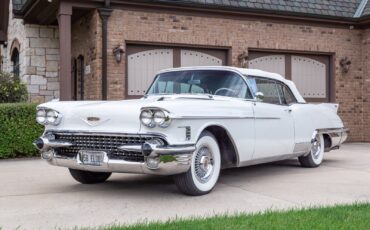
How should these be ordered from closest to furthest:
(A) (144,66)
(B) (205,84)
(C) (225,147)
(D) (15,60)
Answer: (C) (225,147)
(B) (205,84)
(A) (144,66)
(D) (15,60)

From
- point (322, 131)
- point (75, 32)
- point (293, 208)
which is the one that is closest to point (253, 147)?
point (293, 208)

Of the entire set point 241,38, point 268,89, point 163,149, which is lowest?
point 163,149

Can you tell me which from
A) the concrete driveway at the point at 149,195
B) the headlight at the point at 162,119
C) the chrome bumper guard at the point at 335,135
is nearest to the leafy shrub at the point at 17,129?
the concrete driveway at the point at 149,195

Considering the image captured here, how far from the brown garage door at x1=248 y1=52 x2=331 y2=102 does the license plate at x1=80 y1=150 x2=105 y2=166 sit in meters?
7.98

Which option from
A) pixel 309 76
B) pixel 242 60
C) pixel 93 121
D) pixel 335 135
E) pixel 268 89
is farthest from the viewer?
pixel 309 76

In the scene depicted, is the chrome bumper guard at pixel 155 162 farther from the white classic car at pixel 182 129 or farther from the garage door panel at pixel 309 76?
the garage door panel at pixel 309 76

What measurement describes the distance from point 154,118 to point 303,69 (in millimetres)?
9255

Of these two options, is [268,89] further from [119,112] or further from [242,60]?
[242,60]

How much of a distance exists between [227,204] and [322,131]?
365 centimetres

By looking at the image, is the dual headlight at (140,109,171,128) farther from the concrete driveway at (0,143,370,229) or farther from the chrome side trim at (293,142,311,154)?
the chrome side trim at (293,142,311,154)

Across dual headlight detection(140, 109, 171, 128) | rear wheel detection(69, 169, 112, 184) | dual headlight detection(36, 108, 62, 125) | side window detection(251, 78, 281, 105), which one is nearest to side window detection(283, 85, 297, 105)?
side window detection(251, 78, 281, 105)

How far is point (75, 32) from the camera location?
44.2 ft

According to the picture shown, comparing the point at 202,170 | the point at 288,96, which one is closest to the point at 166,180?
the point at 202,170

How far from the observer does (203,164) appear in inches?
240
